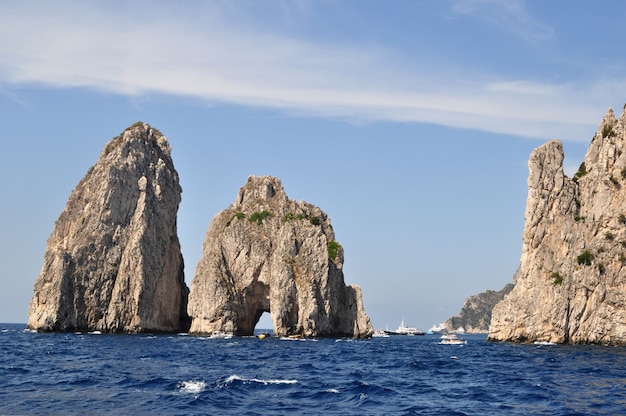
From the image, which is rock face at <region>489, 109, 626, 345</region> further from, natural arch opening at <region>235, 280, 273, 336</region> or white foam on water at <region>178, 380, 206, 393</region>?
white foam on water at <region>178, 380, 206, 393</region>

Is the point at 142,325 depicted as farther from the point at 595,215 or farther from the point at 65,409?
the point at 65,409

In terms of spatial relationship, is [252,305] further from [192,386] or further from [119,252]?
[192,386]

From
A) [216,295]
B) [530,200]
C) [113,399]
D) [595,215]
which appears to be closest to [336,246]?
[216,295]

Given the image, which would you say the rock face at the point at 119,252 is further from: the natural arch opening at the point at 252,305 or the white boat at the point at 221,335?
the natural arch opening at the point at 252,305

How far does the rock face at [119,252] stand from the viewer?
441 feet

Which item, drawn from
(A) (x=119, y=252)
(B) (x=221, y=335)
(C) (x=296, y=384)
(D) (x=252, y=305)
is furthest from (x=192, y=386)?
(A) (x=119, y=252)

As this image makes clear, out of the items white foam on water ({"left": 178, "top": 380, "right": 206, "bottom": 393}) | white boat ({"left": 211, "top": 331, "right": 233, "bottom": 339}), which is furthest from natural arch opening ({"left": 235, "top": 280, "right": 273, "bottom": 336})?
white foam on water ({"left": 178, "top": 380, "right": 206, "bottom": 393})

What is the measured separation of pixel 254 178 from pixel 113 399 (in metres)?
109

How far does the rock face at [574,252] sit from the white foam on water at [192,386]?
253 ft

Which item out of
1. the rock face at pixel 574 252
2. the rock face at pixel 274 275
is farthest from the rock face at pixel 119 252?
the rock face at pixel 574 252

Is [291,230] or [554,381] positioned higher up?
[291,230]

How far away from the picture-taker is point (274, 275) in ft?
427

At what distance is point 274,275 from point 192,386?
268 ft

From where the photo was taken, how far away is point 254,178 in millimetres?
150375
